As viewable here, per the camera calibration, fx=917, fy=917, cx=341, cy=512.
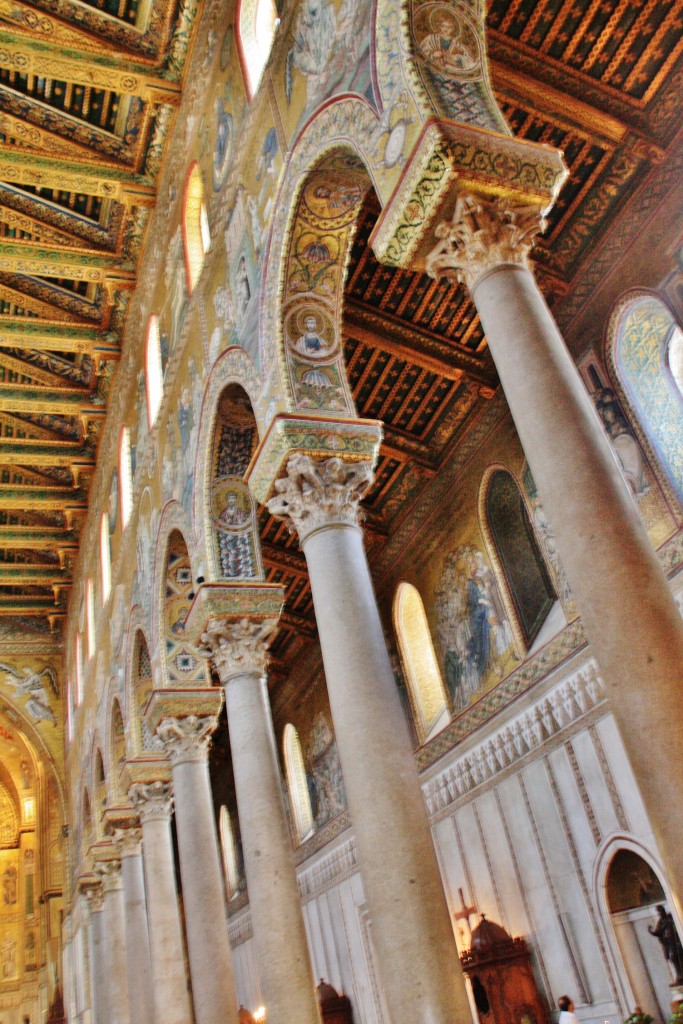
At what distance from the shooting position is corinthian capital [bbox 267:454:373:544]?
712 cm

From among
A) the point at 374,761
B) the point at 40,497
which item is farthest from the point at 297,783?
the point at 374,761

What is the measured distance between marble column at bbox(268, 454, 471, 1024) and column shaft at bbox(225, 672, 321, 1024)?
81.5 inches

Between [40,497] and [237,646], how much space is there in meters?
12.5

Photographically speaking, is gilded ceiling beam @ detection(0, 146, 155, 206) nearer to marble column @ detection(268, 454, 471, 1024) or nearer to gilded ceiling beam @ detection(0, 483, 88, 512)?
marble column @ detection(268, 454, 471, 1024)

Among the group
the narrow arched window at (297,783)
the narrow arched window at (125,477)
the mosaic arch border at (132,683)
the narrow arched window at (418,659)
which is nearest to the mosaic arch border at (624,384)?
the narrow arched window at (418,659)

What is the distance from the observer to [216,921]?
9.51 meters

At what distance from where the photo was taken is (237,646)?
904 centimetres

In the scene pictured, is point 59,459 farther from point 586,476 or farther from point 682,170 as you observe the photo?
point 586,476

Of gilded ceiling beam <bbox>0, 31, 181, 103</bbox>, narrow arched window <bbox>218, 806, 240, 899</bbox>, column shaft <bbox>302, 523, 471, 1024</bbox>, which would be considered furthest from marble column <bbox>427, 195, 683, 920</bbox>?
narrow arched window <bbox>218, 806, 240, 899</bbox>

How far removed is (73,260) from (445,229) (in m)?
10.6

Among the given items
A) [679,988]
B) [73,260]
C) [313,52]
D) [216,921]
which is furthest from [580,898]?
[73,260]

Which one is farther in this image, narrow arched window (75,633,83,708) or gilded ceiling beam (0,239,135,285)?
narrow arched window (75,633,83,708)

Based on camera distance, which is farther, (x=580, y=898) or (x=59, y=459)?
(x=59, y=459)

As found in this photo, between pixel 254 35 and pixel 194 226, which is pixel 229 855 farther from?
pixel 254 35
